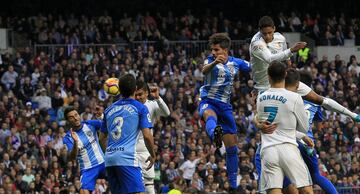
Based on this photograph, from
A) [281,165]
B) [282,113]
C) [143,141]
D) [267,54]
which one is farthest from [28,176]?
[282,113]

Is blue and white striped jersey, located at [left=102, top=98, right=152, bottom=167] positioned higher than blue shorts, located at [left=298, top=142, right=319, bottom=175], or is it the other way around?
blue and white striped jersey, located at [left=102, top=98, right=152, bottom=167]

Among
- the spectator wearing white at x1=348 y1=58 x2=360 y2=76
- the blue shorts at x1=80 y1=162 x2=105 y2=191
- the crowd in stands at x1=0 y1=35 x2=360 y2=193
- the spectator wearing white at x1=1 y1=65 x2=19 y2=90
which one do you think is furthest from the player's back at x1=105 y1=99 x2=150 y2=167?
the spectator wearing white at x1=348 y1=58 x2=360 y2=76

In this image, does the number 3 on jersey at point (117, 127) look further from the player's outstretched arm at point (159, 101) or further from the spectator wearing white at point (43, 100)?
the spectator wearing white at point (43, 100)

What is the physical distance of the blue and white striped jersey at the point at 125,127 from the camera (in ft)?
47.8

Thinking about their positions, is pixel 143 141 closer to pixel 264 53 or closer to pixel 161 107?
pixel 161 107

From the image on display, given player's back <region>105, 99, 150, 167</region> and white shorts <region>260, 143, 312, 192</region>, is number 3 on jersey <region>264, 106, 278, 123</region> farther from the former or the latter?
player's back <region>105, 99, 150, 167</region>

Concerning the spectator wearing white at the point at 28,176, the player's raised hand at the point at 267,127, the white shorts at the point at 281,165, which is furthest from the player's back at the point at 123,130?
the spectator wearing white at the point at 28,176

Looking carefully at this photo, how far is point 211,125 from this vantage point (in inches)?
651

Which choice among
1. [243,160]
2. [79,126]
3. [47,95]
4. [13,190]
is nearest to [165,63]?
[47,95]

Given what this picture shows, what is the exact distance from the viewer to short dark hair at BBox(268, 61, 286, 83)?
14023 mm

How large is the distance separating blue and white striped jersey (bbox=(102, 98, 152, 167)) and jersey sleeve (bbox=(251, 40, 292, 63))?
250cm

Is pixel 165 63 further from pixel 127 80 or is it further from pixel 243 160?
pixel 127 80

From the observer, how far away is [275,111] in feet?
46.4

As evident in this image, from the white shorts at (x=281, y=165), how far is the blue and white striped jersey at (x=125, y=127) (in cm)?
177
